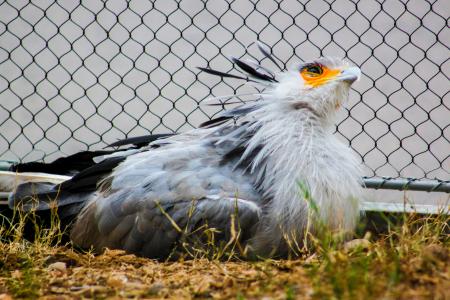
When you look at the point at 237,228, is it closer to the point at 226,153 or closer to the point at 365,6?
the point at 226,153

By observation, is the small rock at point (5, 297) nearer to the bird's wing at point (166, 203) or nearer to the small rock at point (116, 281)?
the small rock at point (116, 281)

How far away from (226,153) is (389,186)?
739 mm

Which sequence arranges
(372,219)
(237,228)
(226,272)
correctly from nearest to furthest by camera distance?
(226,272) < (237,228) < (372,219)

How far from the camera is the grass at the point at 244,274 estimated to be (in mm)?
1332

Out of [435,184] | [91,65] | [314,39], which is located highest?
[314,39]

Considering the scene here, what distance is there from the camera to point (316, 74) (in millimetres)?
2369

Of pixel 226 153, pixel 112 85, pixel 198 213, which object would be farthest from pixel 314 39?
pixel 198 213

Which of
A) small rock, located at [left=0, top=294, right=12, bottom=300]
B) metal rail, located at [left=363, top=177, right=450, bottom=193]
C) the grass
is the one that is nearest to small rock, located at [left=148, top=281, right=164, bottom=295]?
the grass

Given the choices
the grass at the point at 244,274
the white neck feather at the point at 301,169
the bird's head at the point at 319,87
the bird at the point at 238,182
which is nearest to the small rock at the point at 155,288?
the grass at the point at 244,274

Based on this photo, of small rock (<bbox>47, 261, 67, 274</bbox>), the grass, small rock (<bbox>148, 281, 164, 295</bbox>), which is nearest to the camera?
the grass

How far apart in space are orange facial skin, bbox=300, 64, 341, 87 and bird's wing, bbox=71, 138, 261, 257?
1.17 ft

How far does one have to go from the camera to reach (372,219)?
261 centimetres

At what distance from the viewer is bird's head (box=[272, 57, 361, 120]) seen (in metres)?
2.32

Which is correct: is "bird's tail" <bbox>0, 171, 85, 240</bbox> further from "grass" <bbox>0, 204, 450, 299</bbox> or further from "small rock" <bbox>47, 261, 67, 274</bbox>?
"small rock" <bbox>47, 261, 67, 274</bbox>
